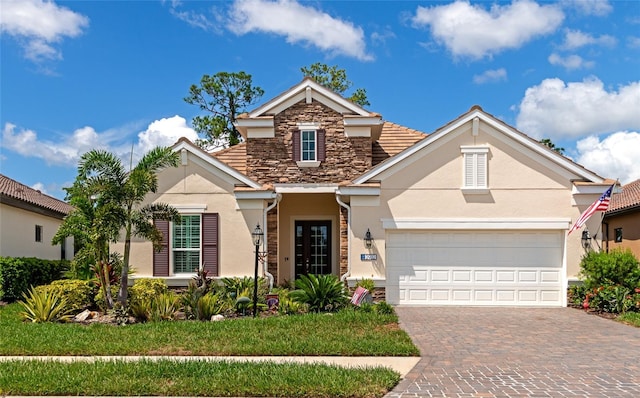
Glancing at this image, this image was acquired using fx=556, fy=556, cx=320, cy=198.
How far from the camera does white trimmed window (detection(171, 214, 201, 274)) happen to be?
1602 cm

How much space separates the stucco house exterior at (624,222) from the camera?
2158 centimetres

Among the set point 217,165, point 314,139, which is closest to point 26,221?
point 217,165

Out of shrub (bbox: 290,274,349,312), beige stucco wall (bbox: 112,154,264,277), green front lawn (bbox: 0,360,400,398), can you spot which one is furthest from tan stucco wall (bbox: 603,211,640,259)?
green front lawn (bbox: 0,360,400,398)

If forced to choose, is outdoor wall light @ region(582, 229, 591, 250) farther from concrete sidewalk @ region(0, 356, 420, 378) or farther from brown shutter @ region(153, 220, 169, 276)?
brown shutter @ region(153, 220, 169, 276)

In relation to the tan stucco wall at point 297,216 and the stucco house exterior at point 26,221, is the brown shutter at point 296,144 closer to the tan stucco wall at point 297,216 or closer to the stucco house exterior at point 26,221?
the tan stucco wall at point 297,216

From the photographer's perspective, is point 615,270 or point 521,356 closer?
point 521,356

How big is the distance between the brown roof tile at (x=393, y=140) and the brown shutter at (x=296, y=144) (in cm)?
269

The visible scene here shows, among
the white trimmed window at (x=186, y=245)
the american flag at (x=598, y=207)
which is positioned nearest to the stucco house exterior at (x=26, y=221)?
the white trimmed window at (x=186, y=245)

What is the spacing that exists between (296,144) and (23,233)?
1141 centimetres

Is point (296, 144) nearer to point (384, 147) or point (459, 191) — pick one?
point (384, 147)

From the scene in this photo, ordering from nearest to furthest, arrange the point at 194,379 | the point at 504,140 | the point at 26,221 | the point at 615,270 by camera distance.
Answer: the point at 194,379 → the point at 615,270 → the point at 504,140 → the point at 26,221

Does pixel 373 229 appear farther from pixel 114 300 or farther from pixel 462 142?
pixel 114 300

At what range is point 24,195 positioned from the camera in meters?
22.0

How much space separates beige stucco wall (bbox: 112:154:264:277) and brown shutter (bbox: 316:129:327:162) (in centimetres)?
285
